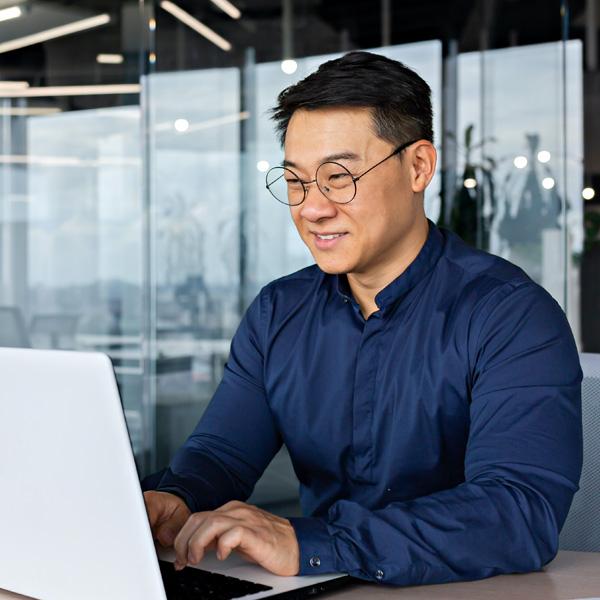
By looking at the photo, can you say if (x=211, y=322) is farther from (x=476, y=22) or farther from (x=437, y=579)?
(x=437, y=579)

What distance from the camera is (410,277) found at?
67.9 inches

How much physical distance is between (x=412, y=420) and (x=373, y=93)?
0.53 meters

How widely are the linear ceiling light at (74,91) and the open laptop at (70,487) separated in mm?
3956

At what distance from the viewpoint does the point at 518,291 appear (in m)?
1.58

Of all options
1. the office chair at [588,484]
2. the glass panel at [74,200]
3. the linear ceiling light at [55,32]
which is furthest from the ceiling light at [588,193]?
the office chair at [588,484]

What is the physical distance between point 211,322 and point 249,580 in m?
3.70

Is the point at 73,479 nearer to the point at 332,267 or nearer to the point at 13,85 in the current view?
the point at 332,267

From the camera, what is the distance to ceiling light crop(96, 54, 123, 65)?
490 cm

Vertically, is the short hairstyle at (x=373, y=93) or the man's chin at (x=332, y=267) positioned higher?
the short hairstyle at (x=373, y=93)

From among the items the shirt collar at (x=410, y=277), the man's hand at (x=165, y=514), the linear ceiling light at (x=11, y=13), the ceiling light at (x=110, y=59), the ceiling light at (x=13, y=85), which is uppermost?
the linear ceiling light at (x=11, y=13)

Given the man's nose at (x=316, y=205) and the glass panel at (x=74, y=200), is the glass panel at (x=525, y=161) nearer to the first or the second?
the glass panel at (x=74, y=200)

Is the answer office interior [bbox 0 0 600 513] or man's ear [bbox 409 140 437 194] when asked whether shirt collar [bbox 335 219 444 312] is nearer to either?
man's ear [bbox 409 140 437 194]

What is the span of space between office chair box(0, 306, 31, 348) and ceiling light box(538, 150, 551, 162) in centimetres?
262

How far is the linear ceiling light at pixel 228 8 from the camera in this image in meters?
4.84
